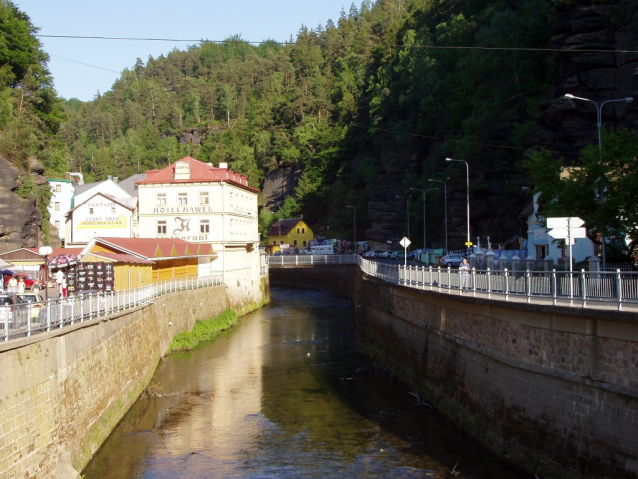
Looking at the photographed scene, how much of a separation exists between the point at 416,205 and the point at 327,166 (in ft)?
131

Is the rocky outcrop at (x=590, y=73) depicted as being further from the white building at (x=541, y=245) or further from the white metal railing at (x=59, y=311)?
the white metal railing at (x=59, y=311)

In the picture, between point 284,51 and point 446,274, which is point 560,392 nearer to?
point 446,274

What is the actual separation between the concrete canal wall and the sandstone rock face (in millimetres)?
33371

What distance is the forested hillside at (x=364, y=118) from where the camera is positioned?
230ft

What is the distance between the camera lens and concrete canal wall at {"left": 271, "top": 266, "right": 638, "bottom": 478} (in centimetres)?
1430

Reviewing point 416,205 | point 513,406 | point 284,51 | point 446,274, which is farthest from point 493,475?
point 284,51

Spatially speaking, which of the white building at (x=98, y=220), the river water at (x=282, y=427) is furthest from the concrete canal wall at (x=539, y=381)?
the white building at (x=98, y=220)

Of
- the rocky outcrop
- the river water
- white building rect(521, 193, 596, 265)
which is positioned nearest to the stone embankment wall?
the river water

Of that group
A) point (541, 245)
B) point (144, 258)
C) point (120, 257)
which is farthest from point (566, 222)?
point (541, 245)

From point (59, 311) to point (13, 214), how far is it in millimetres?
33484

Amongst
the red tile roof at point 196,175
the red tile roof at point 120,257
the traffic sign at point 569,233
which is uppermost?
the red tile roof at point 196,175

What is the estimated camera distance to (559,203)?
1019 inches

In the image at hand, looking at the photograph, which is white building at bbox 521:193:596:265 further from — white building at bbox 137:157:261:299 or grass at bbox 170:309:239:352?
white building at bbox 137:157:261:299

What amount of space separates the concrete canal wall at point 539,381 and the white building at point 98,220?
3162 centimetres
